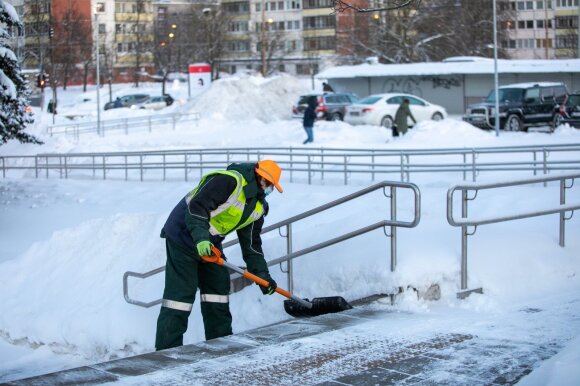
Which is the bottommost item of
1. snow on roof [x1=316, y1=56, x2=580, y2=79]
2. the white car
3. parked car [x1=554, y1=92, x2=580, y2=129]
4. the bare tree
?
parked car [x1=554, y1=92, x2=580, y2=129]

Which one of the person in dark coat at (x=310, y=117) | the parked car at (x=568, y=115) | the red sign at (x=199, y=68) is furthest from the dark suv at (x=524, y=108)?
the red sign at (x=199, y=68)

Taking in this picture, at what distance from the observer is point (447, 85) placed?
48.1 m

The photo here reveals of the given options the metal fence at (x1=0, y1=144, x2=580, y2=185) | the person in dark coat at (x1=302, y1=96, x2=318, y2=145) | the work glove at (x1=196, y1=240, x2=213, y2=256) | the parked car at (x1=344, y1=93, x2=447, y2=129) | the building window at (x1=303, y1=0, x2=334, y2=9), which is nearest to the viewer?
the work glove at (x1=196, y1=240, x2=213, y2=256)

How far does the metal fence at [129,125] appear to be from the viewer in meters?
44.6

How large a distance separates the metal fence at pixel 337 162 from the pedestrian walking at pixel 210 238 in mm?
10425

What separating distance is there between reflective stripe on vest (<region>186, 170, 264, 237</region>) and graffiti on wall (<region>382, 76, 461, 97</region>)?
131 feet

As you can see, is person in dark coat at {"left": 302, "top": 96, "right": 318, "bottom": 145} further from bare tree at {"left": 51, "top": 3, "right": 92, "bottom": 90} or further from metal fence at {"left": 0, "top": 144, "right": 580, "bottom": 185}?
bare tree at {"left": 51, "top": 3, "right": 92, "bottom": 90}

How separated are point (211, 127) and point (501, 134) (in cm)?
1411

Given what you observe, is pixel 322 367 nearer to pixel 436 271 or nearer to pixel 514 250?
pixel 436 271

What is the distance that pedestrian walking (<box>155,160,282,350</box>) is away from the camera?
832 centimetres

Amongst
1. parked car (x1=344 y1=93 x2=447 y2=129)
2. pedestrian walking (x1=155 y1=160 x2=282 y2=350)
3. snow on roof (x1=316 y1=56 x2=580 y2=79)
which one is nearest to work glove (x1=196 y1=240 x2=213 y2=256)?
pedestrian walking (x1=155 y1=160 x2=282 y2=350)

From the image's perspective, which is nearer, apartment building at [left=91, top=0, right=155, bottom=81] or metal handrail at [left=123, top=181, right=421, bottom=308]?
metal handrail at [left=123, top=181, right=421, bottom=308]

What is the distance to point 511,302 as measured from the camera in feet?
28.8

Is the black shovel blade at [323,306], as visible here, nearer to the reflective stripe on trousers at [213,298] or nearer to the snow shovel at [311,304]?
the snow shovel at [311,304]
